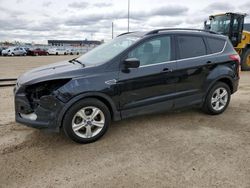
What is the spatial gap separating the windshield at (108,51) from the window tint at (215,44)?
66.6 inches

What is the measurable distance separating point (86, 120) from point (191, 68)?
2.24 m

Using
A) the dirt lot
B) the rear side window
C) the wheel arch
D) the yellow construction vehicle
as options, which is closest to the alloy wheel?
the dirt lot

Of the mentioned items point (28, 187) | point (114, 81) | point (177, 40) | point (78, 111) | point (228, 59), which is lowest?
point (28, 187)

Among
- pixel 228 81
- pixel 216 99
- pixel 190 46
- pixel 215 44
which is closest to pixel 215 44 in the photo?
pixel 215 44

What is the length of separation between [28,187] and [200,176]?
2057 mm

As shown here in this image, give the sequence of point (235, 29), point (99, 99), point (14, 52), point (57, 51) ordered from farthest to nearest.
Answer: point (57, 51) → point (14, 52) → point (235, 29) → point (99, 99)

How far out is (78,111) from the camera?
3.62m

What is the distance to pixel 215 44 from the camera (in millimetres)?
4977

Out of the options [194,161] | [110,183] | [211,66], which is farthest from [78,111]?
[211,66]

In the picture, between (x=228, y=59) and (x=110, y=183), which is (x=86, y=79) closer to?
(x=110, y=183)

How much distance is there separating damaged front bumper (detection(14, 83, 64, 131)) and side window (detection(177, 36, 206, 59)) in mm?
2472

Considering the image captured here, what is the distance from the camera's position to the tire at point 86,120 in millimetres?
3580

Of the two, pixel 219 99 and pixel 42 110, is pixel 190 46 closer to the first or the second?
pixel 219 99

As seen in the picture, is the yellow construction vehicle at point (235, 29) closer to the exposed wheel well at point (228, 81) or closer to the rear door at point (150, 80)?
the exposed wheel well at point (228, 81)
